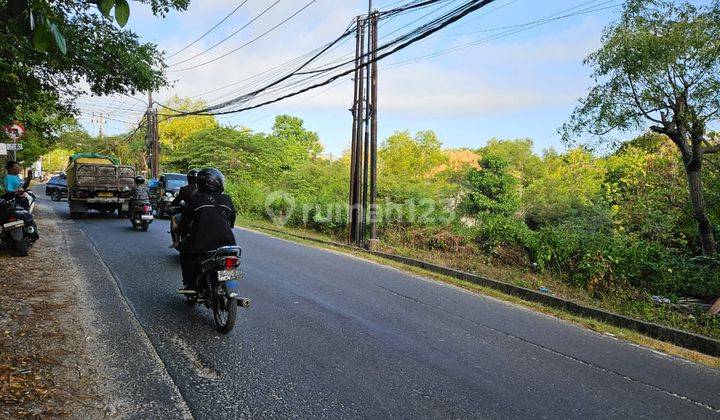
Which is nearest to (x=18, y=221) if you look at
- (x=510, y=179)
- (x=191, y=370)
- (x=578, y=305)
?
(x=191, y=370)

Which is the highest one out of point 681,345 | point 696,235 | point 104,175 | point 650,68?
point 650,68

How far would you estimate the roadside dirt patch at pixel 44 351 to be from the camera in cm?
338

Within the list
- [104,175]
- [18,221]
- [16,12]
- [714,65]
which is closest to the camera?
[16,12]

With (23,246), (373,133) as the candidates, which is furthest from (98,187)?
(373,133)

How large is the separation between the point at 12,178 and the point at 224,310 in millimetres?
8200

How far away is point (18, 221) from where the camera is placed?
8.84m

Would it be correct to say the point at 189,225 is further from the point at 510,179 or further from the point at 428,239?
the point at 510,179

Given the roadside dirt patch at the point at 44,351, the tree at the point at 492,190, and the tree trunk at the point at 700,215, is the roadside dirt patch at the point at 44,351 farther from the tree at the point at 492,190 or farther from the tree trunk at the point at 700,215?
the tree at the point at 492,190

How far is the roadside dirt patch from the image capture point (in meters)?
3.38

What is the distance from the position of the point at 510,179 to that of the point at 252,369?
1461 inches

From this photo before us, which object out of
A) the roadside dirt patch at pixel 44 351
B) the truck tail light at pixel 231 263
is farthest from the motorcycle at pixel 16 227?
the truck tail light at pixel 231 263

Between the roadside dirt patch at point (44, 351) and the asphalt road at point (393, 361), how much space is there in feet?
1.39

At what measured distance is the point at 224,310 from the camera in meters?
5.23

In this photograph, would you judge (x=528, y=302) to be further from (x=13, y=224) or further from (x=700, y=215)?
(x=13, y=224)
